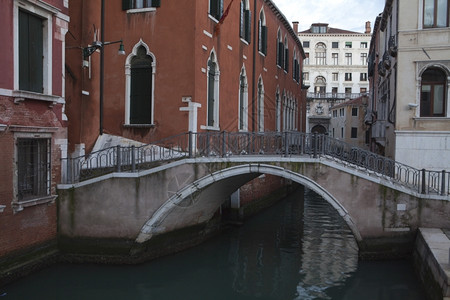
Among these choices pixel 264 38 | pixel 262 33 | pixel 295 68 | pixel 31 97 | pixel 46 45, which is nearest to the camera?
pixel 31 97

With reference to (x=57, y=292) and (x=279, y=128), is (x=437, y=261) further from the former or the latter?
(x=279, y=128)

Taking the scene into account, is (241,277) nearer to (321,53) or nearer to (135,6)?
(135,6)

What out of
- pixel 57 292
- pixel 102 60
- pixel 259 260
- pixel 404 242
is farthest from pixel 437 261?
pixel 102 60

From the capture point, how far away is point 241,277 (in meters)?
11.3

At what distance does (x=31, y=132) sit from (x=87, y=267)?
342cm

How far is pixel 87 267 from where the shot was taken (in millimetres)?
10922

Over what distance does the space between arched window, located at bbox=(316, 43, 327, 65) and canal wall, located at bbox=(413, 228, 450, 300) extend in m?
47.6

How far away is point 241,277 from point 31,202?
515 cm

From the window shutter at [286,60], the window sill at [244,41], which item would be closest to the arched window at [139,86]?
the window sill at [244,41]

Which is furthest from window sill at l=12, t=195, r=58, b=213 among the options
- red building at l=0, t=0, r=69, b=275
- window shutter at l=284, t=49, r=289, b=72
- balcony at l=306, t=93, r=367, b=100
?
balcony at l=306, t=93, r=367, b=100

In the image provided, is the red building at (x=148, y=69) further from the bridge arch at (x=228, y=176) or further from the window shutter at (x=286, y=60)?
the window shutter at (x=286, y=60)

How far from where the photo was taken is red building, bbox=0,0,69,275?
927cm

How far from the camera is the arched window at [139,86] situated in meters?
12.8

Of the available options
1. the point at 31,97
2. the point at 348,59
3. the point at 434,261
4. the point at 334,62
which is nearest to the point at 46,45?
the point at 31,97
